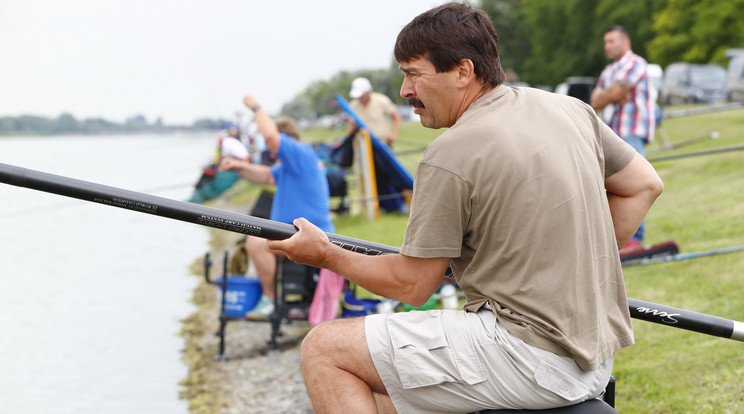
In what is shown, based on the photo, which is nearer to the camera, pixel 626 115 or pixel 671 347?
pixel 671 347

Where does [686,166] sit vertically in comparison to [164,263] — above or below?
above

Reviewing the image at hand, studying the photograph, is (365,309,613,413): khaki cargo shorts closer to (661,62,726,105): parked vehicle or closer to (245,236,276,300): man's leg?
(245,236,276,300): man's leg

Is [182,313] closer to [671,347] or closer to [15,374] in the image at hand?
[15,374]

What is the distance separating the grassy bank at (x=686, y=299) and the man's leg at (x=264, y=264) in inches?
33.8

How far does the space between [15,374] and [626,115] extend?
5952 mm

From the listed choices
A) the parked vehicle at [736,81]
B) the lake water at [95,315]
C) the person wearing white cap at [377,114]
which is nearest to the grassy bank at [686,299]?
the lake water at [95,315]

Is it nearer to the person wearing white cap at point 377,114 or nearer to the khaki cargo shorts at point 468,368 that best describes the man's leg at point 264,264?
the khaki cargo shorts at point 468,368

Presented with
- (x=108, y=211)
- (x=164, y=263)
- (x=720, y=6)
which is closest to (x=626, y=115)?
(x=164, y=263)

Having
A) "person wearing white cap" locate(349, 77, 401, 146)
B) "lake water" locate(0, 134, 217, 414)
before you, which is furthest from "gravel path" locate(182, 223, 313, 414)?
"person wearing white cap" locate(349, 77, 401, 146)

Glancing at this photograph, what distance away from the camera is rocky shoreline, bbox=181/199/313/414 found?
18.0 feet

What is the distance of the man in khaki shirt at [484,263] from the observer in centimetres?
216

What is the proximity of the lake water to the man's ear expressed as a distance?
416 centimetres

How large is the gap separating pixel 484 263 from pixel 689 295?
13.1 feet

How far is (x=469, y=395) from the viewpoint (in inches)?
89.7
